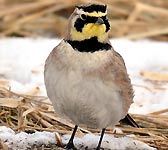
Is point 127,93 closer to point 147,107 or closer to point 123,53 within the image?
point 147,107

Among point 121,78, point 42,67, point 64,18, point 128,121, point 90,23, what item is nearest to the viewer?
point 90,23

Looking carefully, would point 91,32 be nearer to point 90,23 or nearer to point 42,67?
point 90,23

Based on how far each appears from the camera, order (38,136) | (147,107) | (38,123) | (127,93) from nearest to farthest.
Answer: (127,93) → (38,136) → (38,123) → (147,107)

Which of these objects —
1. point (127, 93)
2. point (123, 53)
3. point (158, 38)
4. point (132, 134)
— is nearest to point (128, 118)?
point (132, 134)

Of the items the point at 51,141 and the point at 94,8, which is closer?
the point at 94,8

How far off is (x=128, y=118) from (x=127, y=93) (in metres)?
0.42

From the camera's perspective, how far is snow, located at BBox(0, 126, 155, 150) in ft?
10.9

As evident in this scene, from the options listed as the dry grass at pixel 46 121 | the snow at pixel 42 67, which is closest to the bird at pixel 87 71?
the snow at pixel 42 67

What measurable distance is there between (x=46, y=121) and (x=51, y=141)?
30 cm

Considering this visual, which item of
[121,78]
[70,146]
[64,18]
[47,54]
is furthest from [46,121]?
[64,18]

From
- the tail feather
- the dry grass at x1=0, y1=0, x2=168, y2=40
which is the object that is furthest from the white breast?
the dry grass at x1=0, y1=0, x2=168, y2=40

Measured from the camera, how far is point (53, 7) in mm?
6277

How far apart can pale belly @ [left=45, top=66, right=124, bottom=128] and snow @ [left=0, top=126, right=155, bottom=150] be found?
29cm

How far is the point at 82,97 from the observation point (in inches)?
118
